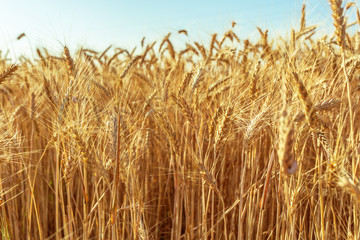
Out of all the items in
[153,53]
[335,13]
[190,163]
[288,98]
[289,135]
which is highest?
[153,53]

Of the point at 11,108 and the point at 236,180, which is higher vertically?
the point at 11,108

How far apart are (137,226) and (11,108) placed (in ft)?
4.99

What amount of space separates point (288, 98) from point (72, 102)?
0.90 meters

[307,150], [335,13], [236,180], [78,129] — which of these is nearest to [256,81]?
[335,13]

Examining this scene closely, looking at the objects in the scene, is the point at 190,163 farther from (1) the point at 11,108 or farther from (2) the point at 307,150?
(1) the point at 11,108

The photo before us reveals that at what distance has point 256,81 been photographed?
4.81 feet

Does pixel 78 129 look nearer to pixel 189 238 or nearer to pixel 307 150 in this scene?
pixel 189 238

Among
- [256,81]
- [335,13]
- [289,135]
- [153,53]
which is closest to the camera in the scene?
[289,135]

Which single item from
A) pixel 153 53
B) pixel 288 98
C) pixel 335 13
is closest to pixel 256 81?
pixel 288 98

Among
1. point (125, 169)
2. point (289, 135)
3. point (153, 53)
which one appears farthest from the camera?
point (153, 53)

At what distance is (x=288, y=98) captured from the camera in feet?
4.11

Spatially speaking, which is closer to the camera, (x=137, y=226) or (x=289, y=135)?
(x=289, y=135)

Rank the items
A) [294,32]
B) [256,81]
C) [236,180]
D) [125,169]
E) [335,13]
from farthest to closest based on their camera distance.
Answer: [236,180], [294,32], [256,81], [125,169], [335,13]

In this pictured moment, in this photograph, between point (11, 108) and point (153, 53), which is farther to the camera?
point (153, 53)
